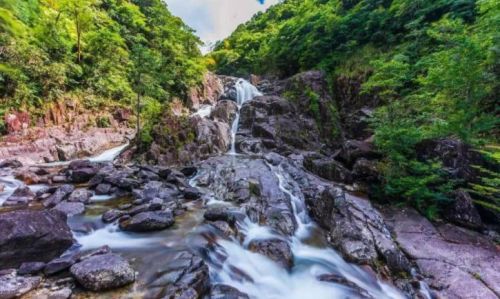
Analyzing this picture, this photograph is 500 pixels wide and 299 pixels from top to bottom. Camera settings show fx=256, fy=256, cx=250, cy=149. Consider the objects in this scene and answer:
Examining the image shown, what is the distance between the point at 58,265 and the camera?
414 cm

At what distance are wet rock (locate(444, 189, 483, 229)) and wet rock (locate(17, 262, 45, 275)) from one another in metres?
10.7

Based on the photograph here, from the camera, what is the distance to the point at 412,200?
9.29 metres

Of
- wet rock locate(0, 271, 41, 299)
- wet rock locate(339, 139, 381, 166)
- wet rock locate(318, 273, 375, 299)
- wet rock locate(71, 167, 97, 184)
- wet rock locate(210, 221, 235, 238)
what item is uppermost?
wet rock locate(339, 139, 381, 166)

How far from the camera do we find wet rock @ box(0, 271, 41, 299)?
3513 mm

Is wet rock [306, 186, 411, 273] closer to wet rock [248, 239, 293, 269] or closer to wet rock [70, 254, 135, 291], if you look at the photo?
wet rock [248, 239, 293, 269]

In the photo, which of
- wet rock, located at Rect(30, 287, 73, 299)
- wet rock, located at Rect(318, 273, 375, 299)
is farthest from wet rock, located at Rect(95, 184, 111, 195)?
wet rock, located at Rect(318, 273, 375, 299)

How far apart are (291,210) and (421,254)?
369 centimetres

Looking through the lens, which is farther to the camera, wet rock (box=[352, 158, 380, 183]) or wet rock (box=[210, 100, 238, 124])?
wet rock (box=[210, 100, 238, 124])

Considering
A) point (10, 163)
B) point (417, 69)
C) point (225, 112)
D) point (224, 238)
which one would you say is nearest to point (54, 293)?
point (224, 238)

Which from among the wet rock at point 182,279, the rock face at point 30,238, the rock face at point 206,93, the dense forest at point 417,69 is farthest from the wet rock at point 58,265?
the rock face at point 206,93

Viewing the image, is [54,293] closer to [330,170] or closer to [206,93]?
[330,170]

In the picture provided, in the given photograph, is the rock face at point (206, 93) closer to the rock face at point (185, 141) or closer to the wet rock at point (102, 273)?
the rock face at point (185, 141)

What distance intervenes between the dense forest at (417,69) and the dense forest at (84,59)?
39.3 ft

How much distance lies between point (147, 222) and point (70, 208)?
2.40 metres
